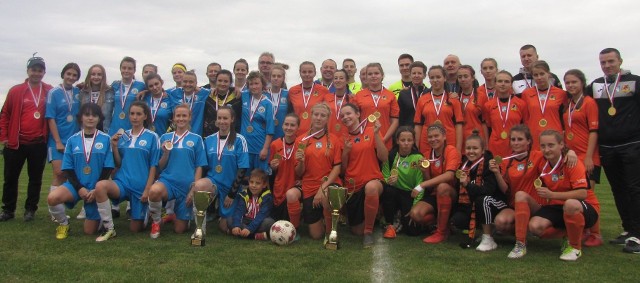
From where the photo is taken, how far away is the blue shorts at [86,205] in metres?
5.70

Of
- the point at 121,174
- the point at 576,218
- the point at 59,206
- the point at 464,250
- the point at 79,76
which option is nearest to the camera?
the point at 576,218

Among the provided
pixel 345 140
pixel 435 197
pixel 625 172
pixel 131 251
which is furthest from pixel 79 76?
pixel 625 172

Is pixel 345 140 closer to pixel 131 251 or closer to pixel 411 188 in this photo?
pixel 411 188

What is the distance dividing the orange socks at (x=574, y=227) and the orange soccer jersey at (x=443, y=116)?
1.86 meters

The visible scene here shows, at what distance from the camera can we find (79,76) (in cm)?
691

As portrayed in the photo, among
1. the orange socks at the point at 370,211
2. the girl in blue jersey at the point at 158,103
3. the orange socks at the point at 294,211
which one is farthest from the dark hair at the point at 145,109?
the orange socks at the point at 370,211

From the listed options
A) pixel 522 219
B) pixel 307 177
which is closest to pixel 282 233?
pixel 307 177

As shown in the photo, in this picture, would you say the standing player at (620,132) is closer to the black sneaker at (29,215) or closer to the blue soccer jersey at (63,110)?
the blue soccer jersey at (63,110)

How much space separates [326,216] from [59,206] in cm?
298

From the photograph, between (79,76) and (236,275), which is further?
(79,76)

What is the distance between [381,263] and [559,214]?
1.98 metres

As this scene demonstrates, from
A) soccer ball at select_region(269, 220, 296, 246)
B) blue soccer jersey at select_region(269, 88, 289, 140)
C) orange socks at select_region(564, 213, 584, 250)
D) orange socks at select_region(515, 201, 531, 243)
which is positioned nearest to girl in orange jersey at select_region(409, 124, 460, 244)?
orange socks at select_region(515, 201, 531, 243)

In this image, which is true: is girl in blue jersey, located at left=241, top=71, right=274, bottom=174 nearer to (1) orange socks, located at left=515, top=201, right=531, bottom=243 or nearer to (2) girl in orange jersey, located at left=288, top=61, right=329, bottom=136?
(2) girl in orange jersey, located at left=288, top=61, right=329, bottom=136

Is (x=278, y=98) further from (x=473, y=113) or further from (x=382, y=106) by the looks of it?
(x=473, y=113)
